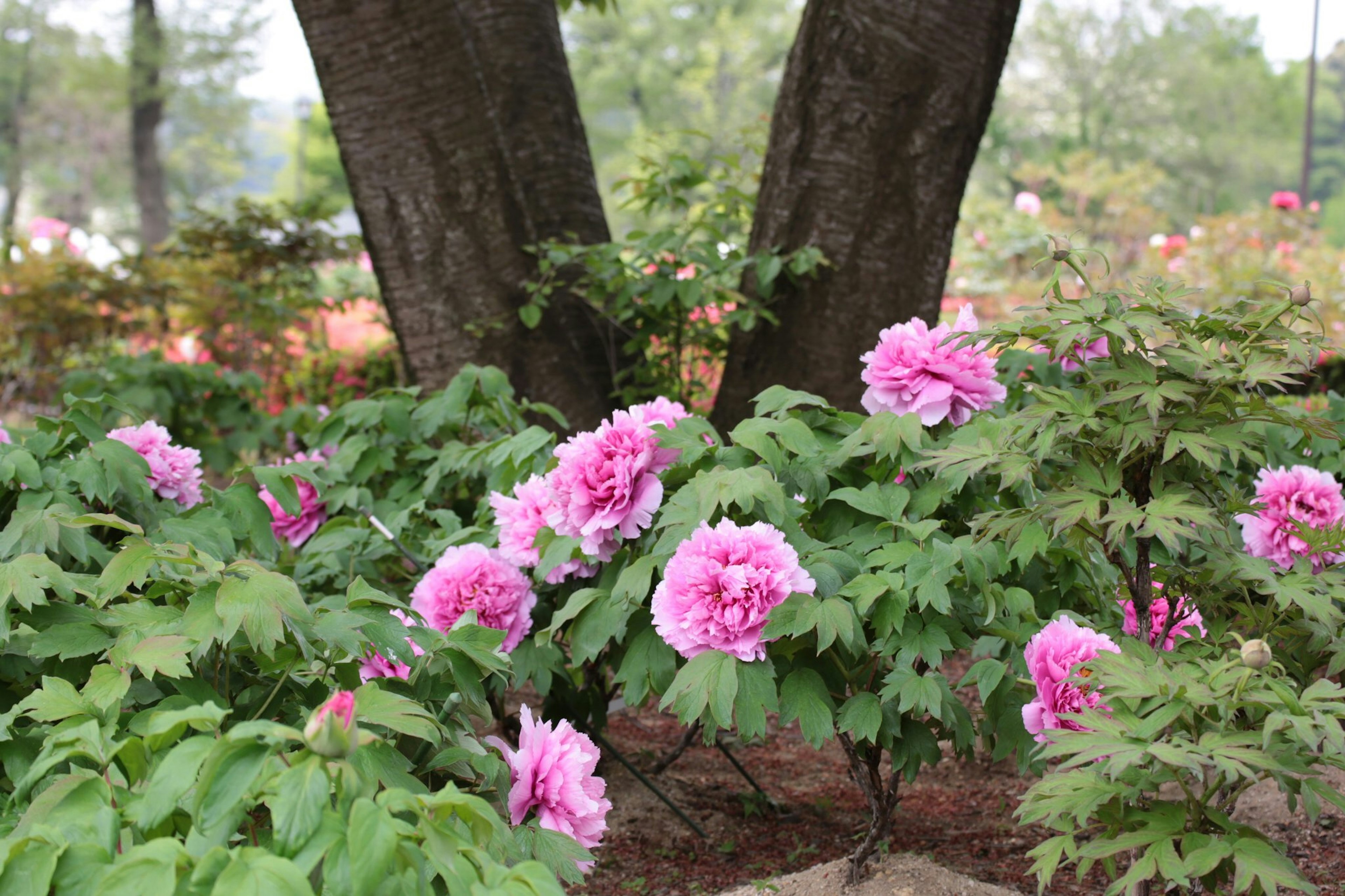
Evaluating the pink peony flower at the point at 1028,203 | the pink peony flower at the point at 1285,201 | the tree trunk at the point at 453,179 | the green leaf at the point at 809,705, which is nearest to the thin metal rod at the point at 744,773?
the green leaf at the point at 809,705

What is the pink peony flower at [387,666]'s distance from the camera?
154 centimetres

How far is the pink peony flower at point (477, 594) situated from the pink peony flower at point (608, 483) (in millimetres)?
223

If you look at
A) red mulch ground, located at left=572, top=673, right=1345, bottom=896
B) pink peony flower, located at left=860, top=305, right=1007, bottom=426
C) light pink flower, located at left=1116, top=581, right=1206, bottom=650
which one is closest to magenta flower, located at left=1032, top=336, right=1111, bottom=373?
pink peony flower, located at left=860, top=305, right=1007, bottom=426

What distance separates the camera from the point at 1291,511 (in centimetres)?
206

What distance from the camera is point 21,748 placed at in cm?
137

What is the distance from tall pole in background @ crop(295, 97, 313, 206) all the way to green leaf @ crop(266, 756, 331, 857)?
2502cm

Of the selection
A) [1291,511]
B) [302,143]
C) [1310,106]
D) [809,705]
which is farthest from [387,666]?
[302,143]

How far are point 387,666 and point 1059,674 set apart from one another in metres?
0.99

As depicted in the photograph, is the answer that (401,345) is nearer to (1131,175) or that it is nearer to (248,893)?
(248,893)

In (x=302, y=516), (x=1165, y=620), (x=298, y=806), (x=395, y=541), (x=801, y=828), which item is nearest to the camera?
(x=298, y=806)

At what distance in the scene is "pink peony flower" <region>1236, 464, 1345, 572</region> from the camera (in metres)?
2.05

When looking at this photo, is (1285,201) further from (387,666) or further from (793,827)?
(387,666)

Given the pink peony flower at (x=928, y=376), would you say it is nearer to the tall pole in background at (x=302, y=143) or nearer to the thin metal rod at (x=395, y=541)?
the thin metal rod at (x=395, y=541)

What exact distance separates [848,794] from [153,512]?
5.59 ft
